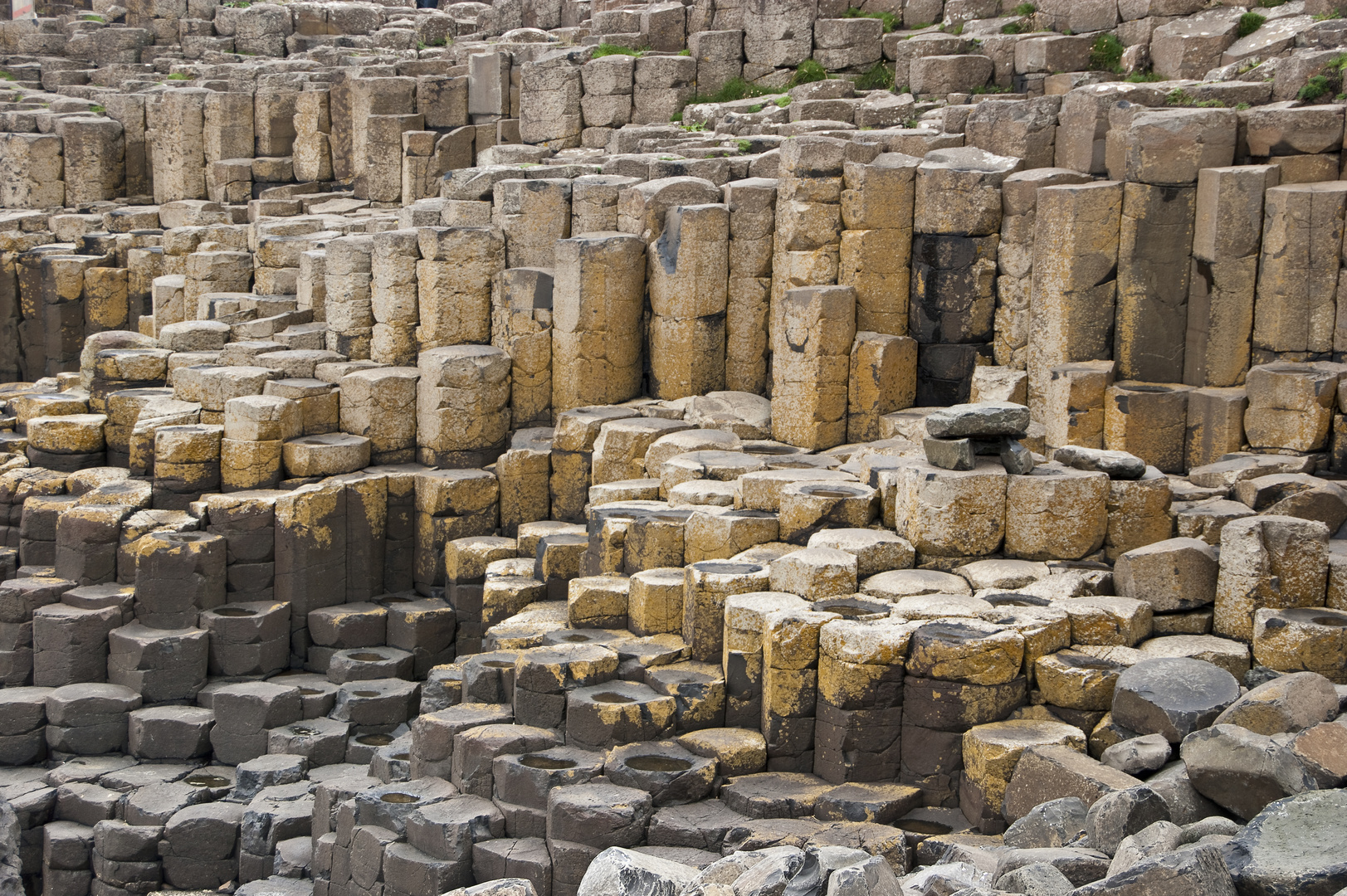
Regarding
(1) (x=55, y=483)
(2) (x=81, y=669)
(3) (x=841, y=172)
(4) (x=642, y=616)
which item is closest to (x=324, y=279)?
(1) (x=55, y=483)

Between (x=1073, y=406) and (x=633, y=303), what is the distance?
242 inches

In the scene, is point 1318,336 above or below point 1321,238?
below

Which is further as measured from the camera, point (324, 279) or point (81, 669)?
point (324, 279)

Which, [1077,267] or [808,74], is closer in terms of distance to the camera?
[1077,267]

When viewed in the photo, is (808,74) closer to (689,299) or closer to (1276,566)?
(689,299)

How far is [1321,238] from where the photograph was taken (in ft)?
45.6

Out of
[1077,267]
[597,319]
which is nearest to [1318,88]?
[1077,267]

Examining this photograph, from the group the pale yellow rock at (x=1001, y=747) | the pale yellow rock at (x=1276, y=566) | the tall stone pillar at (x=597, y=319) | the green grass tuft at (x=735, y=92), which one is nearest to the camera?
the pale yellow rock at (x=1001, y=747)

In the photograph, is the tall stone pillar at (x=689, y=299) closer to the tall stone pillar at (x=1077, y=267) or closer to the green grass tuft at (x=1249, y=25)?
the tall stone pillar at (x=1077, y=267)

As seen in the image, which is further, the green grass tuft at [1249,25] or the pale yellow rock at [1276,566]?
the green grass tuft at [1249,25]

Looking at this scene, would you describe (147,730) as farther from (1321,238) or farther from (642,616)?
(1321,238)

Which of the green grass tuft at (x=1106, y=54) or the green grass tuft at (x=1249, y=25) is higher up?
the green grass tuft at (x=1249, y=25)

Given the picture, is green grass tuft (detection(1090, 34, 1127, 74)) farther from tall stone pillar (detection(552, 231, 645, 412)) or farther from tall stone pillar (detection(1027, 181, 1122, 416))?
tall stone pillar (detection(552, 231, 645, 412))

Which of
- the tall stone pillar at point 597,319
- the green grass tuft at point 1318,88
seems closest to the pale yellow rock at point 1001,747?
the green grass tuft at point 1318,88
